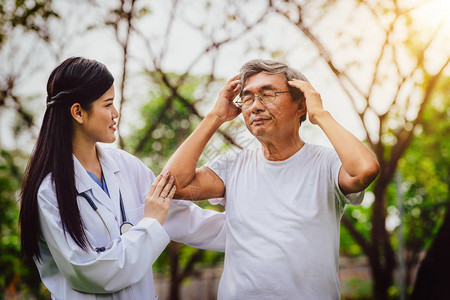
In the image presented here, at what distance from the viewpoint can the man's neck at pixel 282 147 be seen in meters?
2.27

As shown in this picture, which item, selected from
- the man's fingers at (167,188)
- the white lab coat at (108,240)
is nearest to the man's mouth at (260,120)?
the man's fingers at (167,188)

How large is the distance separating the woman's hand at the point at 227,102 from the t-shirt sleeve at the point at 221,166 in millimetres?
211

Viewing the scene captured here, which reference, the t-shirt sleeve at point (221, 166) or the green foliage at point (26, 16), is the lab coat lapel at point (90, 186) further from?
the green foliage at point (26, 16)

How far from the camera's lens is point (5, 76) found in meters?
7.18

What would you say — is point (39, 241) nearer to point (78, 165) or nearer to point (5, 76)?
point (78, 165)

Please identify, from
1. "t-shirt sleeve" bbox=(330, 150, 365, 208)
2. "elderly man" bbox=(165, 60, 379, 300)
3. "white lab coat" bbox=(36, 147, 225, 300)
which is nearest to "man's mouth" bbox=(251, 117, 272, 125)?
"elderly man" bbox=(165, 60, 379, 300)

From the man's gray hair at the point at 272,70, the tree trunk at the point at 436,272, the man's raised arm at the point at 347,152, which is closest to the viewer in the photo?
the man's raised arm at the point at 347,152

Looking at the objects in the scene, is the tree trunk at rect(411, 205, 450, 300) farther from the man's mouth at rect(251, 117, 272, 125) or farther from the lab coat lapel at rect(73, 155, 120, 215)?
the lab coat lapel at rect(73, 155, 120, 215)

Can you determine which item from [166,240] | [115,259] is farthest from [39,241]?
[166,240]

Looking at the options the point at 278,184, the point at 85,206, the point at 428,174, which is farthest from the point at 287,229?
the point at 428,174

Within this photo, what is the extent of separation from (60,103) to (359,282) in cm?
1420

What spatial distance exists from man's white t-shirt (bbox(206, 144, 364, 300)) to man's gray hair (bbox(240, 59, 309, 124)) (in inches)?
11.6

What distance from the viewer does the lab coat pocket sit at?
7.45ft

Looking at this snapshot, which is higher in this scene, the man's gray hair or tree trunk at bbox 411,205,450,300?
the man's gray hair
